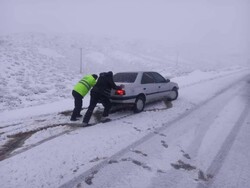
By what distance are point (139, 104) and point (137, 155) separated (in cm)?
384

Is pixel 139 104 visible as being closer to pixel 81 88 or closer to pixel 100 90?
pixel 100 90

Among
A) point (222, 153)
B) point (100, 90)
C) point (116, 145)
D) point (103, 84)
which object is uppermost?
point (103, 84)

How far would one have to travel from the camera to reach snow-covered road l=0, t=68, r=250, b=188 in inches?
174

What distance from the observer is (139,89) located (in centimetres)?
907

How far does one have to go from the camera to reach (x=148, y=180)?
4.38m

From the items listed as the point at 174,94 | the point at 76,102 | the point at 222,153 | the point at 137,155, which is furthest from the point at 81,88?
the point at 174,94

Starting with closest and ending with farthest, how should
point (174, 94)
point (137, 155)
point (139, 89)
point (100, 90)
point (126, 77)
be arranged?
point (137, 155) → point (100, 90) → point (139, 89) → point (126, 77) → point (174, 94)

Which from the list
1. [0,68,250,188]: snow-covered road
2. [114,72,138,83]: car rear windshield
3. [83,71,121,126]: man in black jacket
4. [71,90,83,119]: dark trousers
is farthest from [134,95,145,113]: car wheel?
[71,90,83,119]: dark trousers

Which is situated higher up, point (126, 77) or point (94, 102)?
point (126, 77)

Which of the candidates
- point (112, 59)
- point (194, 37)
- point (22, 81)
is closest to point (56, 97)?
point (22, 81)

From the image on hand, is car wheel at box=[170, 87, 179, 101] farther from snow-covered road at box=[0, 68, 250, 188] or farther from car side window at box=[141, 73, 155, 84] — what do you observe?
snow-covered road at box=[0, 68, 250, 188]

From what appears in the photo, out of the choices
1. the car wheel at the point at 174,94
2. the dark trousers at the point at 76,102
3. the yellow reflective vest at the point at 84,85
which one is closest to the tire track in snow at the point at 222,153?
the car wheel at the point at 174,94

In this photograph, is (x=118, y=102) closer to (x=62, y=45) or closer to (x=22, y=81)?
(x=22, y=81)

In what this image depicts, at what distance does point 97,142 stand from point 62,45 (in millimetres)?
45896
